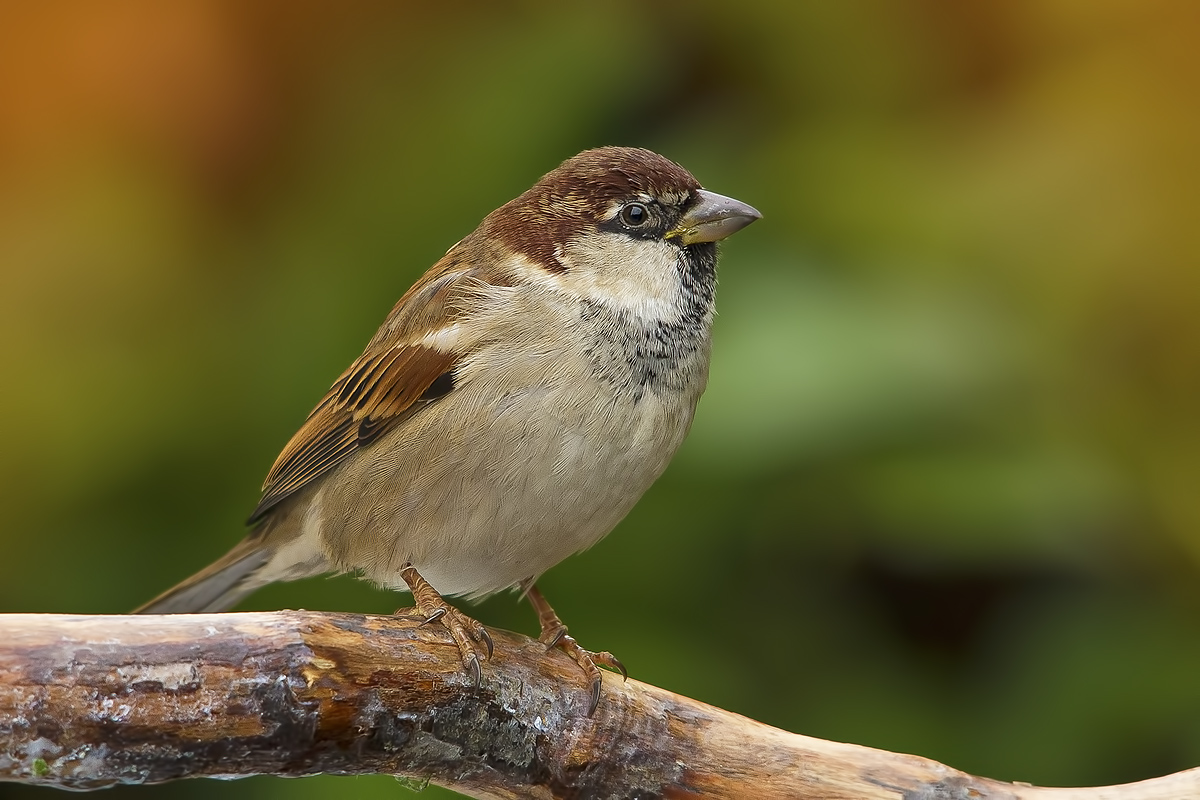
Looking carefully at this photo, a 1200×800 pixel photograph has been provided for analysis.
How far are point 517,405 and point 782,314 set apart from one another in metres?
1.18

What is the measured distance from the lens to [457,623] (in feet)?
7.55

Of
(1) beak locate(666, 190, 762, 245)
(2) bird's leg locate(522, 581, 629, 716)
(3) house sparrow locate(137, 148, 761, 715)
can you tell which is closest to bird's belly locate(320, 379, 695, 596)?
(3) house sparrow locate(137, 148, 761, 715)

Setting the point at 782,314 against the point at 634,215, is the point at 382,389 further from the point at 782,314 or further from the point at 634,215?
the point at 782,314

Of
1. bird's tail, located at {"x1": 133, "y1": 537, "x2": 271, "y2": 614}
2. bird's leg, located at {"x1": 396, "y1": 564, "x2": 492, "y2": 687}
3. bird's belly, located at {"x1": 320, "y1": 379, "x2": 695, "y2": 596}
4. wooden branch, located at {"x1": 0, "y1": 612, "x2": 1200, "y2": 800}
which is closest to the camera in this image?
wooden branch, located at {"x1": 0, "y1": 612, "x2": 1200, "y2": 800}

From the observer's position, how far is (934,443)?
10.4ft

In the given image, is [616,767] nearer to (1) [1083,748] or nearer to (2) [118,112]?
(1) [1083,748]

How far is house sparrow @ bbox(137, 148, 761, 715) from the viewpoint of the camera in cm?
238

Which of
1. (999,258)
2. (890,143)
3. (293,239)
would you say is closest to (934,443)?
(999,258)

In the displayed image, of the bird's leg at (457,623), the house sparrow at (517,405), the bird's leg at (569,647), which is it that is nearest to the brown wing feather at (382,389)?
the house sparrow at (517,405)

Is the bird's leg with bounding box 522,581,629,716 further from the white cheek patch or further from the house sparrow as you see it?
the white cheek patch

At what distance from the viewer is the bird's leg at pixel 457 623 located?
7.30 ft

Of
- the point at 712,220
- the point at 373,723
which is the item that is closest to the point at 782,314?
the point at 712,220

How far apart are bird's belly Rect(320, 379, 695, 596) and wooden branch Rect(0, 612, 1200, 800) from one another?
→ 210 mm

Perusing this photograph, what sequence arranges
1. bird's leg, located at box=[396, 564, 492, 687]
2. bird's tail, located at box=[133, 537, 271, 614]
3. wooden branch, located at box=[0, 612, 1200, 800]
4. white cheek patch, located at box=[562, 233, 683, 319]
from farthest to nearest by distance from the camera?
bird's tail, located at box=[133, 537, 271, 614] → white cheek patch, located at box=[562, 233, 683, 319] → bird's leg, located at box=[396, 564, 492, 687] → wooden branch, located at box=[0, 612, 1200, 800]
